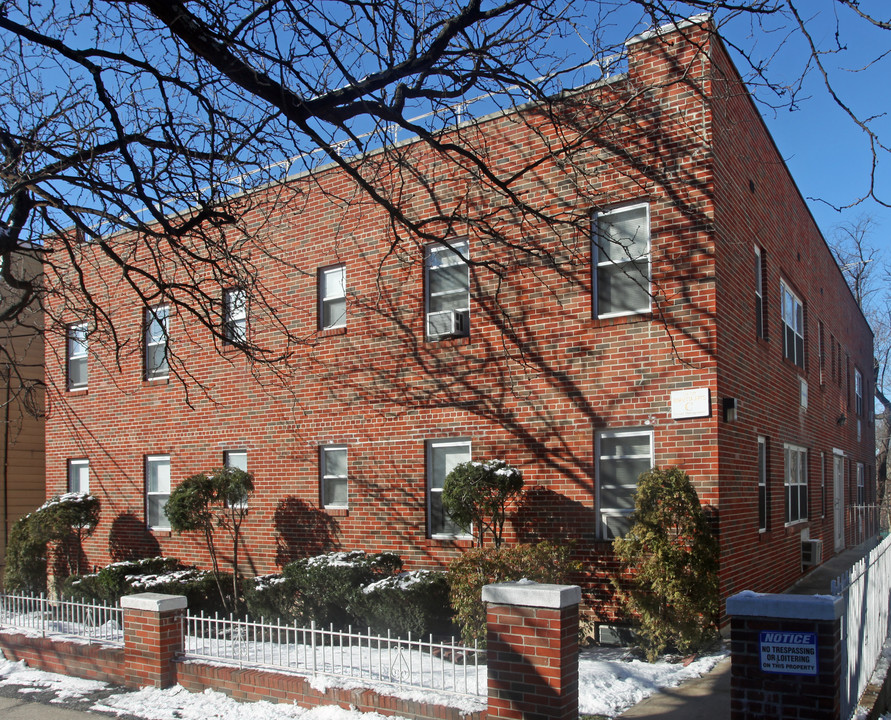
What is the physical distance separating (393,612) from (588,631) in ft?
8.15

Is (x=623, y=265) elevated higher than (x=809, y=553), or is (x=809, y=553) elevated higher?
(x=623, y=265)

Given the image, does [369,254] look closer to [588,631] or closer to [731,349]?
[731,349]

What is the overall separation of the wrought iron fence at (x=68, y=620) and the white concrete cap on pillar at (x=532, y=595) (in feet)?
16.4

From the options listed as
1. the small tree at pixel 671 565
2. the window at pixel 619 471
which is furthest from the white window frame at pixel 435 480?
the small tree at pixel 671 565

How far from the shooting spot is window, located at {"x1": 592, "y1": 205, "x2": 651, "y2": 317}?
10836mm

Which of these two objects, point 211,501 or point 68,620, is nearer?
point 68,620

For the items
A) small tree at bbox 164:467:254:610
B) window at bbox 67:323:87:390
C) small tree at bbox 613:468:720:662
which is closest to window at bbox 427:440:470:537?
small tree at bbox 613:468:720:662

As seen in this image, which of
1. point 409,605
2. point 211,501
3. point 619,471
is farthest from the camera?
point 211,501

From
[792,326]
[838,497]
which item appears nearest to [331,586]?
[792,326]

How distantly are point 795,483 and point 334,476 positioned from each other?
8.57 meters

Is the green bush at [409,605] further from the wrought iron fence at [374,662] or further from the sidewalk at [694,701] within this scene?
the sidewalk at [694,701]

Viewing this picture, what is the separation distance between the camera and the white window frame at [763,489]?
493 inches

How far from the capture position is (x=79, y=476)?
1819 cm

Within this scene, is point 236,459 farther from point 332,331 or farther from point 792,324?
point 792,324
